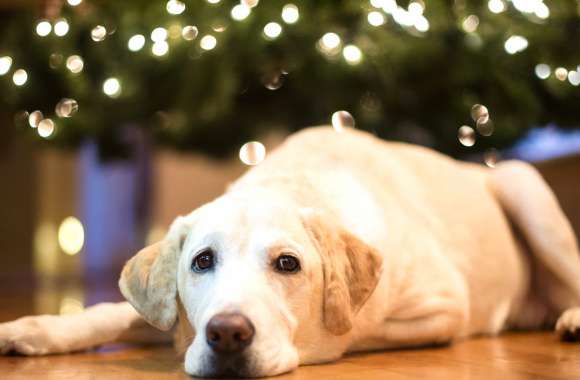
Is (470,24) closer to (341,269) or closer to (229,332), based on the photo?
(341,269)

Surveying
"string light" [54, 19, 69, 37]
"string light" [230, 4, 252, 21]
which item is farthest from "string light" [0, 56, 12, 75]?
"string light" [230, 4, 252, 21]

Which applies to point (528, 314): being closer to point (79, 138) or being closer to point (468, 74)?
point (468, 74)

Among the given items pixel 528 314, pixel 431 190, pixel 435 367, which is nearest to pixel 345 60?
pixel 431 190

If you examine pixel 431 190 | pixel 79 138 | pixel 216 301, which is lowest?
pixel 216 301

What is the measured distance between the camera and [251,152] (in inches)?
233

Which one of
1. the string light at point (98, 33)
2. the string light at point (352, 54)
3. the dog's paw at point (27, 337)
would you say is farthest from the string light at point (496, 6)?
the dog's paw at point (27, 337)

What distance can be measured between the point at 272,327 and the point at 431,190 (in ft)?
5.08

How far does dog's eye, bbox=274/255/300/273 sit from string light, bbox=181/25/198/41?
2585mm

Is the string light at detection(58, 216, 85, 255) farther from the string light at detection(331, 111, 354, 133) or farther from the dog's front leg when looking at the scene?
the dog's front leg

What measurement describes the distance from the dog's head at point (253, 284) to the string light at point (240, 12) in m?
2.16

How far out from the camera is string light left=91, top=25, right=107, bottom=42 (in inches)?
203

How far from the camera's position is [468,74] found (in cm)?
498

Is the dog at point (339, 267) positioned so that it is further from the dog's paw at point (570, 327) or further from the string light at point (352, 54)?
the string light at point (352, 54)

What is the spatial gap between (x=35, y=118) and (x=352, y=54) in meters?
1.93
